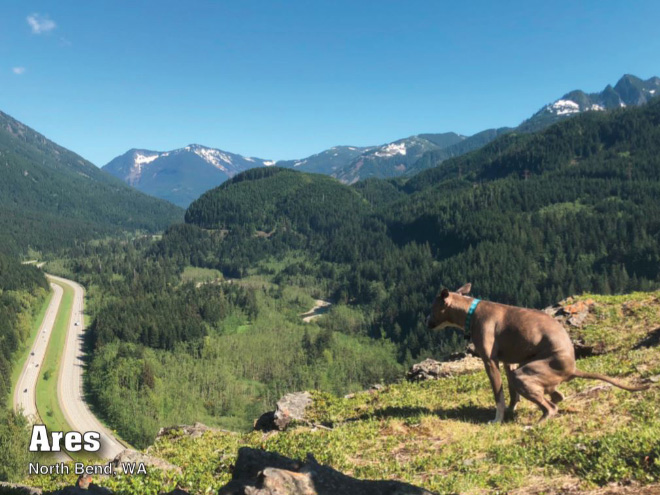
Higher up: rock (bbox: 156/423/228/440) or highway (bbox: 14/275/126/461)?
rock (bbox: 156/423/228/440)

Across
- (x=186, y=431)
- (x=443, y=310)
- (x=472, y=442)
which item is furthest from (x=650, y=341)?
(x=186, y=431)

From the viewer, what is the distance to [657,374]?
12773 mm

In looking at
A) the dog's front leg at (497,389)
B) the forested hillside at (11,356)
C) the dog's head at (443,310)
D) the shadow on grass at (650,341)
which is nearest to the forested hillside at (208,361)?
the forested hillside at (11,356)

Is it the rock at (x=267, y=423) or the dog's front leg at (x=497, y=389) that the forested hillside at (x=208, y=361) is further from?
the dog's front leg at (x=497, y=389)

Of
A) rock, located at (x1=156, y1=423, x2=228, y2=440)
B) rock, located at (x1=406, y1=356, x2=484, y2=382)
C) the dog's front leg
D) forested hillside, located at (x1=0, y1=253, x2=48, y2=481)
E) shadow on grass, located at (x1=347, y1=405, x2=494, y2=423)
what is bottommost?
forested hillside, located at (x1=0, y1=253, x2=48, y2=481)

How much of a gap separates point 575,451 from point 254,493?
251 inches

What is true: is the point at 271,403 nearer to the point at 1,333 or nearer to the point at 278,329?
the point at 278,329

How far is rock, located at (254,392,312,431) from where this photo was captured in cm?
1759

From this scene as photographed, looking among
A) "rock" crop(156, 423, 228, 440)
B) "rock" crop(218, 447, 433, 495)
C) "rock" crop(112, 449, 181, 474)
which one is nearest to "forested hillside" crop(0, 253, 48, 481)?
"rock" crop(156, 423, 228, 440)

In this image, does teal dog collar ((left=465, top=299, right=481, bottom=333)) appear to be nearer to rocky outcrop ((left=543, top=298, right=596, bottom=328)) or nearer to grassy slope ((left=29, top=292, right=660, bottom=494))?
grassy slope ((left=29, top=292, right=660, bottom=494))

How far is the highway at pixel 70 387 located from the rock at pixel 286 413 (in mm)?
78682

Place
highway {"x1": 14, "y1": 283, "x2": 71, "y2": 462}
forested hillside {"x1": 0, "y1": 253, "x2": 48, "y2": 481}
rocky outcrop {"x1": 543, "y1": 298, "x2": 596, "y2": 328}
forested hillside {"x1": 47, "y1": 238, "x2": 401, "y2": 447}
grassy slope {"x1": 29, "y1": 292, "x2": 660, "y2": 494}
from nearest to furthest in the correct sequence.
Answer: grassy slope {"x1": 29, "y1": 292, "x2": 660, "y2": 494}
rocky outcrop {"x1": 543, "y1": 298, "x2": 596, "y2": 328}
forested hillside {"x1": 0, "y1": 253, "x2": 48, "y2": 481}
highway {"x1": 14, "y1": 283, "x2": 71, "y2": 462}
forested hillside {"x1": 47, "y1": 238, "x2": 401, "y2": 447}

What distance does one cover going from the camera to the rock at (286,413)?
57.7 ft

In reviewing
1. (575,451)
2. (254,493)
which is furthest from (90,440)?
(575,451)
